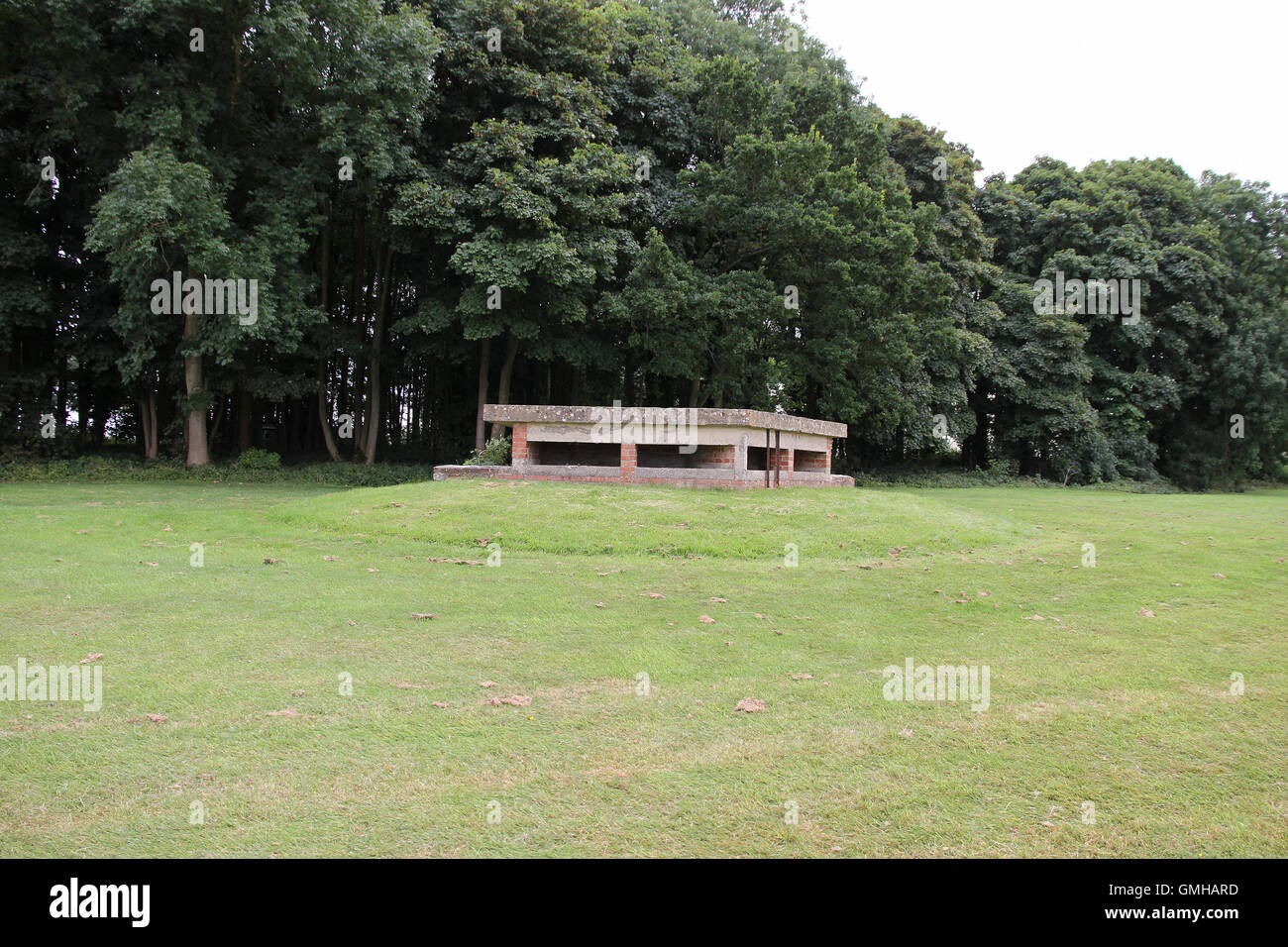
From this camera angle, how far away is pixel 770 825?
129 inches

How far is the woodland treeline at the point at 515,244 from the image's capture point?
20.5 metres

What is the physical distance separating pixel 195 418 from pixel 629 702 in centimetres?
2268

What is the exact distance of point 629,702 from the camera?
4758 millimetres

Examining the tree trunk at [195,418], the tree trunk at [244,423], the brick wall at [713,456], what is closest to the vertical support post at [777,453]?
the brick wall at [713,456]

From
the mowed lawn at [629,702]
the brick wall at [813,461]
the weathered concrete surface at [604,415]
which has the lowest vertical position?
the mowed lawn at [629,702]

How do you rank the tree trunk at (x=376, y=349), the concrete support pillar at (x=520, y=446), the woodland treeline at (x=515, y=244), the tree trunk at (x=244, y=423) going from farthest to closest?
the tree trunk at (x=376, y=349)
the tree trunk at (x=244, y=423)
the woodland treeline at (x=515, y=244)
the concrete support pillar at (x=520, y=446)

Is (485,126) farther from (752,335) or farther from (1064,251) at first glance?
(1064,251)

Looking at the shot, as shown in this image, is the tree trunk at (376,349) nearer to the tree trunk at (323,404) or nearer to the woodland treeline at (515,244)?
the woodland treeline at (515,244)

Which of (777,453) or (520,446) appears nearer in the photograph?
(520,446)

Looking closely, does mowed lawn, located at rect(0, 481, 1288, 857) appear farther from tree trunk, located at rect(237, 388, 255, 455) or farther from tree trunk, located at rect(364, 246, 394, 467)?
tree trunk, located at rect(237, 388, 255, 455)

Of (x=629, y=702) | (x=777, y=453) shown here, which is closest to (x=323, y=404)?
(x=777, y=453)

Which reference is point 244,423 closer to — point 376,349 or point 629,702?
point 376,349

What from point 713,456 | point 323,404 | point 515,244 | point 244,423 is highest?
point 515,244

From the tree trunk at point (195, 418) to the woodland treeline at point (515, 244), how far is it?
122 mm
